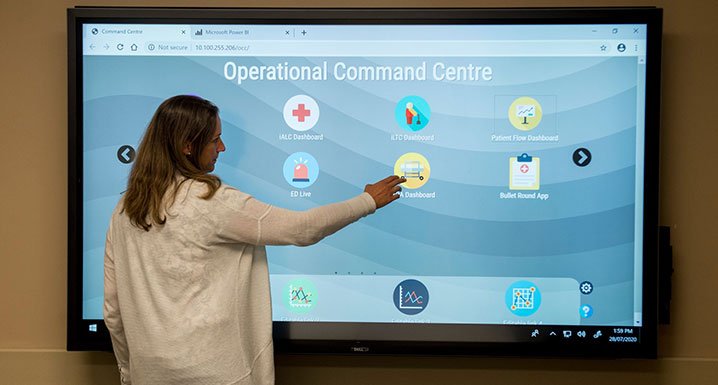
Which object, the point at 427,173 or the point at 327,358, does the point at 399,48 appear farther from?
the point at 327,358

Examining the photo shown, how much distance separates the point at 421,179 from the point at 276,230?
77 cm

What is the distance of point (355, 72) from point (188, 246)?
3.16ft

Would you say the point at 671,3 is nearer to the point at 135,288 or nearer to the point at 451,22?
the point at 451,22

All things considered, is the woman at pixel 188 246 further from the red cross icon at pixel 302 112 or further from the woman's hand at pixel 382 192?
the red cross icon at pixel 302 112

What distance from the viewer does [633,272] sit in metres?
2.47

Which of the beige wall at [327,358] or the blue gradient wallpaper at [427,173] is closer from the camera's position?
the blue gradient wallpaper at [427,173]

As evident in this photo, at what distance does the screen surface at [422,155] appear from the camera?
2479 millimetres

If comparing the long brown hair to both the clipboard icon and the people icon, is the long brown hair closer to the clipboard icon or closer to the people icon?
the people icon

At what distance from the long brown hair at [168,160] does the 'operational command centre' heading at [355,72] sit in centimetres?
55

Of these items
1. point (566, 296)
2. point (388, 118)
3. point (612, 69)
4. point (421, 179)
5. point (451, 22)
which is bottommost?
point (566, 296)

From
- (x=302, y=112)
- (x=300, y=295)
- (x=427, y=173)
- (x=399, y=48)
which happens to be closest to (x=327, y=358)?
(x=300, y=295)

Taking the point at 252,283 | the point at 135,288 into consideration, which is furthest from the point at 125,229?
the point at 252,283

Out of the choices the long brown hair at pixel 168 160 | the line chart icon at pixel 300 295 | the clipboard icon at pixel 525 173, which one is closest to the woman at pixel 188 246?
the long brown hair at pixel 168 160

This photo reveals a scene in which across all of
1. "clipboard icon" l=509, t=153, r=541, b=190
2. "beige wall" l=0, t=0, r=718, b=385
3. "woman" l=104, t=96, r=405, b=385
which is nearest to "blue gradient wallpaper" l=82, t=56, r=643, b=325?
"clipboard icon" l=509, t=153, r=541, b=190
